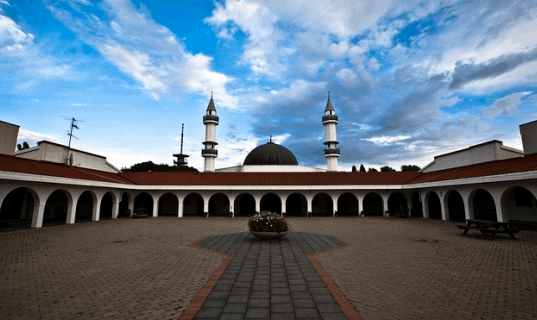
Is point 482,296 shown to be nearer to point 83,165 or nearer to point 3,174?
point 3,174

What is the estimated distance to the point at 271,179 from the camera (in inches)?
1042

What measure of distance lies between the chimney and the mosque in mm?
63

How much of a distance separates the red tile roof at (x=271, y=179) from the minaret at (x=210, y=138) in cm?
744

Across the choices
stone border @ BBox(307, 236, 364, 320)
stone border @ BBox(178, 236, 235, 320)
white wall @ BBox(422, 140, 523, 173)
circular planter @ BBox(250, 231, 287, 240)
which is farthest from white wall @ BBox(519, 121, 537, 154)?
stone border @ BBox(178, 236, 235, 320)

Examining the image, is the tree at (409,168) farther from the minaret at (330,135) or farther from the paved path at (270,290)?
the paved path at (270,290)

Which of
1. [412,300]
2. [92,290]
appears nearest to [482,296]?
[412,300]

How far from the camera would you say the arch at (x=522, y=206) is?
1736cm

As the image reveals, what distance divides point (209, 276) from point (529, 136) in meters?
24.7

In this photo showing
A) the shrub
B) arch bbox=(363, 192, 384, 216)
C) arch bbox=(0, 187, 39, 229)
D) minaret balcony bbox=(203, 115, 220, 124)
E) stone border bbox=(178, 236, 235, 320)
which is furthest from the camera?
minaret balcony bbox=(203, 115, 220, 124)

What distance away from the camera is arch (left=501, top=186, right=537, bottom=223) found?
17.4 m

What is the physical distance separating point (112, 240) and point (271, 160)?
2927 centimetres

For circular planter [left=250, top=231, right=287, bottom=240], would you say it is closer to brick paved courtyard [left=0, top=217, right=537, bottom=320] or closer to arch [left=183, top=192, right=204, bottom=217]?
brick paved courtyard [left=0, top=217, right=537, bottom=320]

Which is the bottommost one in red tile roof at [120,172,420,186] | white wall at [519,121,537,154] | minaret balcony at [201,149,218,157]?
red tile roof at [120,172,420,186]

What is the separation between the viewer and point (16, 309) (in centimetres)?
442
